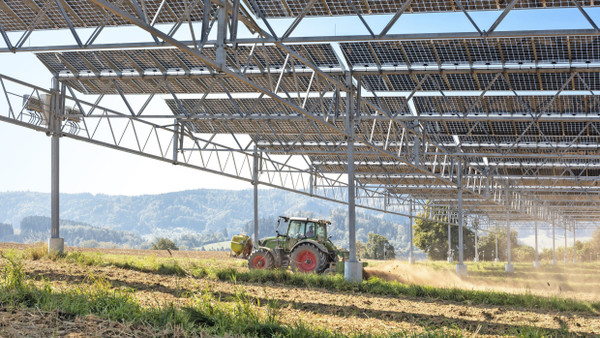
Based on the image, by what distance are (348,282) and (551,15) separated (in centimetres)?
941

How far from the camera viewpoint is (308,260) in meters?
22.8

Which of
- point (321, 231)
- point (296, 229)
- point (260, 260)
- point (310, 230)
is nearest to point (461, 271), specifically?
point (321, 231)

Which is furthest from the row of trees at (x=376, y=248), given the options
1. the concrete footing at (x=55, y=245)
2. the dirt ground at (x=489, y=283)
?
the concrete footing at (x=55, y=245)

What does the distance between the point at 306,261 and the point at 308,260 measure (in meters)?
0.08

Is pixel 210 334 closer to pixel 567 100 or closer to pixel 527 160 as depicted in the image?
pixel 567 100

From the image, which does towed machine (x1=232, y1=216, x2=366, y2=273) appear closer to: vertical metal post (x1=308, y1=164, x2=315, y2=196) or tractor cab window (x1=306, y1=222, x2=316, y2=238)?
tractor cab window (x1=306, y1=222, x2=316, y2=238)

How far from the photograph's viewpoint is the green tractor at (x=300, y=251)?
896 inches

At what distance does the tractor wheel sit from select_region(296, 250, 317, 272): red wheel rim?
3.72 feet

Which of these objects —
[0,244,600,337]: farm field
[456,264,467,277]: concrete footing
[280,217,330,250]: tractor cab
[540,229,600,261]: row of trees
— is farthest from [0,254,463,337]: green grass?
[540,229,600,261]: row of trees

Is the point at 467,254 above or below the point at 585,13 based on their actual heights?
below

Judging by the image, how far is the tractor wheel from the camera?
913 inches

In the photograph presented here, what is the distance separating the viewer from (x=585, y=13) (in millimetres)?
12594

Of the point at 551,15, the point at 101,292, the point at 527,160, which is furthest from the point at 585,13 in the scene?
the point at 527,160

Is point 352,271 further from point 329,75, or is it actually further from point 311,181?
point 311,181
